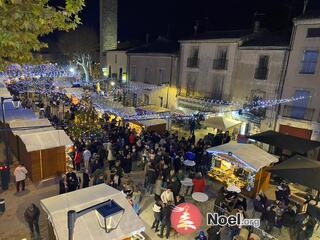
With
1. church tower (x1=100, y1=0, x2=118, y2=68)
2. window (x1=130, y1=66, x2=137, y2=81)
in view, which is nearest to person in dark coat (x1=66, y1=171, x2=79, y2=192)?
window (x1=130, y1=66, x2=137, y2=81)

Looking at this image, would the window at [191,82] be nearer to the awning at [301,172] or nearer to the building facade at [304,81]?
the building facade at [304,81]

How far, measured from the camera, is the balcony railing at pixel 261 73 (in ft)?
61.1

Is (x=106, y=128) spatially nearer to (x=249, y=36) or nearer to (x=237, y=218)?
(x=237, y=218)

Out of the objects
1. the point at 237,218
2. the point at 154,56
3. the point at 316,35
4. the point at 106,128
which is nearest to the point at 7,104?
the point at 106,128

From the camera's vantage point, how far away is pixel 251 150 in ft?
40.5

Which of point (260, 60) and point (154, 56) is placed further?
point (154, 56)

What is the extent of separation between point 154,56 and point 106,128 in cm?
1218

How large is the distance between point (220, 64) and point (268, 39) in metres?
4.00

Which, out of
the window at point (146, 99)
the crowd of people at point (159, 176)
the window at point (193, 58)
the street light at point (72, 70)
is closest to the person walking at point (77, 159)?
the crowd of people at point (159, 176)

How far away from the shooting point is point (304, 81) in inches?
659

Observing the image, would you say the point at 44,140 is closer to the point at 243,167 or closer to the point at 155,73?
the point at 243,167

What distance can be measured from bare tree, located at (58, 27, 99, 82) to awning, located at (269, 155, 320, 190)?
1412 inches

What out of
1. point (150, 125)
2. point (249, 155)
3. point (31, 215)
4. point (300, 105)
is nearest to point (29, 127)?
point (31, 215)

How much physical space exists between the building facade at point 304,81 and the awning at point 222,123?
3494 millimetres
